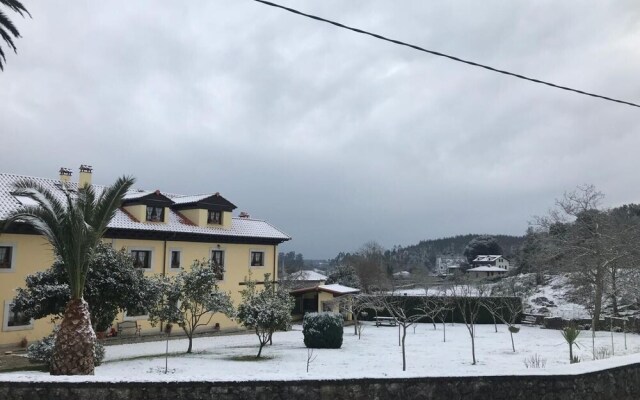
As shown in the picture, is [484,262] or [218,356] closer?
[218,356]

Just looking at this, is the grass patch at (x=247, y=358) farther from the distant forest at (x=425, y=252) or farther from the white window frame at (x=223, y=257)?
the distant forest at (x=425, y=252)

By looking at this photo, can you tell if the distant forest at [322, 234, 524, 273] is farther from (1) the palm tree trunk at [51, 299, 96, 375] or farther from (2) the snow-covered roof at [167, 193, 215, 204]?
(1) the palm tree trunk at [51, 299, 96, 375]

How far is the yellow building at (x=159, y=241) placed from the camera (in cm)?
2267

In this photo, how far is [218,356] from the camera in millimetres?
20406

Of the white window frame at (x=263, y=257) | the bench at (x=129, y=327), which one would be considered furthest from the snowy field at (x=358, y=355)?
the white window frame at (x=263, y=257)

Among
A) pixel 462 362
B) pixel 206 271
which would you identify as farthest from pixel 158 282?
pixel 462 362

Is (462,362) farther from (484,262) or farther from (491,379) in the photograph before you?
(484,262)

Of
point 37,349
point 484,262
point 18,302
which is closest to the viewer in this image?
point 37,349

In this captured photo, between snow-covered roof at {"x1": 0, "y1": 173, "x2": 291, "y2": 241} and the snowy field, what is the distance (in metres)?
6.67

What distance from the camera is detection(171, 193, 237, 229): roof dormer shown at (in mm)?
31891

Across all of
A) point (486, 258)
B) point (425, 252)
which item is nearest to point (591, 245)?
point (486, 258)

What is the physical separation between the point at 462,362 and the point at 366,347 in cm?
606

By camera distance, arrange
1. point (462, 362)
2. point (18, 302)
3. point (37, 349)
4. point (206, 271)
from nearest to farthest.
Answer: point (37, 349) → point (18, 302) → point (462, 362) → point (206, 271)

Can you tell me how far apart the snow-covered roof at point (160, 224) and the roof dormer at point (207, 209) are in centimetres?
37
